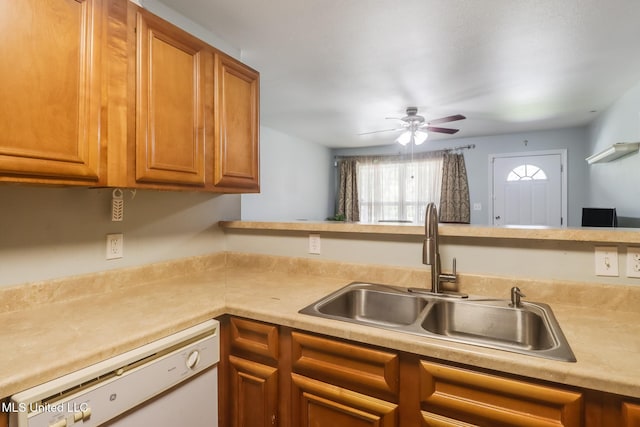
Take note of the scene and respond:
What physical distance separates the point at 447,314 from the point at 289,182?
4246 mm

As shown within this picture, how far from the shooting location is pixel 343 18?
1.91 metres

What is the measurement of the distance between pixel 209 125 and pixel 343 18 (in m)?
1.09

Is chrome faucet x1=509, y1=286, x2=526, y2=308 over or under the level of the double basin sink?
over

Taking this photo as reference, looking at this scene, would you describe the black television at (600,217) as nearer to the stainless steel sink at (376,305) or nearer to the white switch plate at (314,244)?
the stainless steel sink at (376,305)

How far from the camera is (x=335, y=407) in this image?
1.05 m

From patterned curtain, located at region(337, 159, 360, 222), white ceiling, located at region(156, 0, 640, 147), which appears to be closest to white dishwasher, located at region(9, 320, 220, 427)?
white ceiling, located at region(156, 0, 640, 147)

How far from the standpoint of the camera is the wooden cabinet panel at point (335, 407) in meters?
0.98

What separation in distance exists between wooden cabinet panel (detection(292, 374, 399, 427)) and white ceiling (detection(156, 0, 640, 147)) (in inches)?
73.5

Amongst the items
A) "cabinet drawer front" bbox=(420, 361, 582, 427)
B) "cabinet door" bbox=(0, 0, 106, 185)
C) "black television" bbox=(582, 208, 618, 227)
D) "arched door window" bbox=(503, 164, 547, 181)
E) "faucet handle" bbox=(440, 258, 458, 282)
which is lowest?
"cabinet drawer front" bbox=(420, 361, 582, 427)

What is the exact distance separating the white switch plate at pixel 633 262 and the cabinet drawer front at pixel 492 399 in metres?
0.72

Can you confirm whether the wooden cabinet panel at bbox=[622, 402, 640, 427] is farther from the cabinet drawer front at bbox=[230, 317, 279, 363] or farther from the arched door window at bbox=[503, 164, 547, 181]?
the arched door window at bbox=[503, 164, 547, 181]

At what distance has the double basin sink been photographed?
1.08 m

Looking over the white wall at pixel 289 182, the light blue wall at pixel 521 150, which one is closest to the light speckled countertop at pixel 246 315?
the white wall at pixel 289 182

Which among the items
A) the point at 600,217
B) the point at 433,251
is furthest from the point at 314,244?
the point at 600,217
